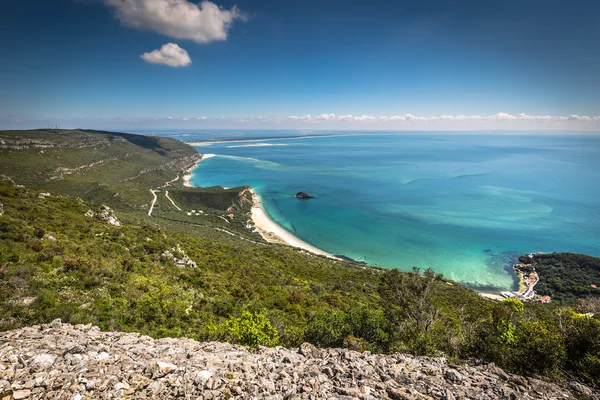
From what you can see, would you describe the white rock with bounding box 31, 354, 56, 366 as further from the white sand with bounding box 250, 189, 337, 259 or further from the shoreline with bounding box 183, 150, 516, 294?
the white sand with bounding box 250, 189, 337, 259

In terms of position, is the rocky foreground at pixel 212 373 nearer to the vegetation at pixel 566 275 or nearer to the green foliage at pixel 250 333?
the green foliage at pixel 250 333

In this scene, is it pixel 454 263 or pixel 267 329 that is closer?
pixel 267 329

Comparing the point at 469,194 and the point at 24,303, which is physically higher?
the point at 24,303

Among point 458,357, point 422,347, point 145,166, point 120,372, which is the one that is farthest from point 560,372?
point 145,166

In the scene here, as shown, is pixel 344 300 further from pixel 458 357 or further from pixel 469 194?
pixel 469 194

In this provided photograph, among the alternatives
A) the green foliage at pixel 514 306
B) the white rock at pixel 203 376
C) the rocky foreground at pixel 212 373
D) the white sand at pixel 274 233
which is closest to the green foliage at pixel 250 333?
the rocky foreground at pixel 212 373

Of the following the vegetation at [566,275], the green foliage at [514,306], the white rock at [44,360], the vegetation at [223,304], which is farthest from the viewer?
the vegetation at [566,275]

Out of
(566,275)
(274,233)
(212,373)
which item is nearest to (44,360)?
(212,373)

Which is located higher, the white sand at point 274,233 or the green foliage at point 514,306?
the green foliage at point 514,306
